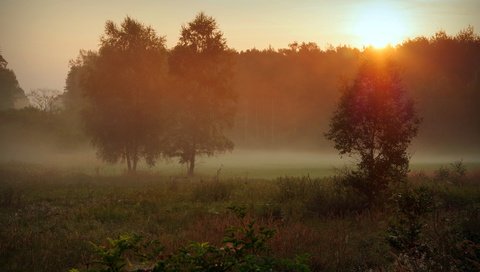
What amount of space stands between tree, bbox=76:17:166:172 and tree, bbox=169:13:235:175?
174cm

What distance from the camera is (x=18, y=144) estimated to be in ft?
186

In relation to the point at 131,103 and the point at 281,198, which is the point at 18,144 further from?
the point at 281,198

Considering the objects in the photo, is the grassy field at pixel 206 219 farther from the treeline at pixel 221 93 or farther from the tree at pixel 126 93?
the tree at pixel 126 93

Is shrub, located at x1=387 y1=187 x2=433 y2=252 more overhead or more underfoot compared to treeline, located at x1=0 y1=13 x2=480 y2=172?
more underfoot

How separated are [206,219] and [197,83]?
72.3 feet

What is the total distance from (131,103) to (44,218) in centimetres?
1991

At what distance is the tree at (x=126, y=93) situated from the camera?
112 feet

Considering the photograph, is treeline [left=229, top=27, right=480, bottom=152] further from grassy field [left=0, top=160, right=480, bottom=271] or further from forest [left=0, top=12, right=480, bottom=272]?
grassy field [left=0, top=160, right=480, bottom=271]

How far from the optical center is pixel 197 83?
34531mm

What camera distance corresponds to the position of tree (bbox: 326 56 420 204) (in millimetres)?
15875

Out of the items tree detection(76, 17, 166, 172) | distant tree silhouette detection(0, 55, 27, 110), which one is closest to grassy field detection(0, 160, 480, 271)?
tree detection(76, 17, 166, 172)

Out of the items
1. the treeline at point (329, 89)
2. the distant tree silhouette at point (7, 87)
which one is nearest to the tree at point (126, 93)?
the treeline at point (329, 89)

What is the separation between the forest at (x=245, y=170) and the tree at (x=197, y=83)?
0.12m

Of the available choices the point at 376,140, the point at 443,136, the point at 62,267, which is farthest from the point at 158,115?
the point at 443,136
